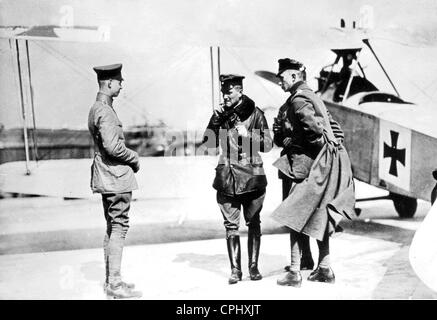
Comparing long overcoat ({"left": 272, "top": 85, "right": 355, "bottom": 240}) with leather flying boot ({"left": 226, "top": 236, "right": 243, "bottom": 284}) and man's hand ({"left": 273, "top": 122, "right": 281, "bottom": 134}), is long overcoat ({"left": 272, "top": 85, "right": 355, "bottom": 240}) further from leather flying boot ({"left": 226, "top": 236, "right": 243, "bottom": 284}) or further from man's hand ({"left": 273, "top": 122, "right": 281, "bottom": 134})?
leather flying boot ({"left": 226, "top": 236, "right": 243, "bottom": 284})

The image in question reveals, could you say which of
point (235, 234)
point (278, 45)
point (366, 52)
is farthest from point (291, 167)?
point (366, 52)

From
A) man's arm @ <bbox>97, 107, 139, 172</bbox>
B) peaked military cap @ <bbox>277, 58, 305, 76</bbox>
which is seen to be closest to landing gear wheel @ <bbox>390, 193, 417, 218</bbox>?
peaked military cap @ <bbox>277, 58, 305, 76</bbox>

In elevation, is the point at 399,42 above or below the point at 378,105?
above

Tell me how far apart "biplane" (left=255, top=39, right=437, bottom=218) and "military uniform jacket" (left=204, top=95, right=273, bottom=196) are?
1.31m

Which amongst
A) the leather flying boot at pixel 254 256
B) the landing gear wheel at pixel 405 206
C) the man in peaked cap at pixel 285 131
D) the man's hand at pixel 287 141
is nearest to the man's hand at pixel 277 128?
the man in peaked cap at pixel 285 131

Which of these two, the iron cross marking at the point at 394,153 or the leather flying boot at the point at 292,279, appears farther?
the iron cross marking at the point at 394,153

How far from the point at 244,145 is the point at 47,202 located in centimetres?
267

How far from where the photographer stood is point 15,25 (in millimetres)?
4707

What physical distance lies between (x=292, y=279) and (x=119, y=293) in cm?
140

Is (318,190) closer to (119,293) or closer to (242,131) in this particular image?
(242,131)

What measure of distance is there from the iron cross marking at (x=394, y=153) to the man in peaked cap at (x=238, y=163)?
191 centimetres

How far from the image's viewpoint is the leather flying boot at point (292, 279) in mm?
4148

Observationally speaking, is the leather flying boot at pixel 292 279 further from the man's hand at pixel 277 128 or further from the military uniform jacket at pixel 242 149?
the man's hand at pixel 277 128
